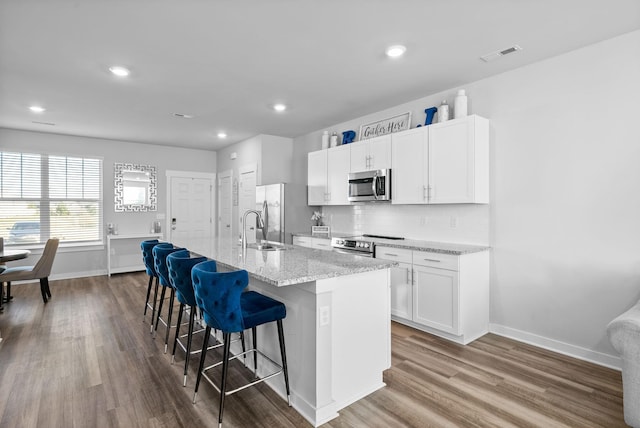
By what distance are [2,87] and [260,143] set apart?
3.42 metres

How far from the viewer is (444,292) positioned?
331 centimetres

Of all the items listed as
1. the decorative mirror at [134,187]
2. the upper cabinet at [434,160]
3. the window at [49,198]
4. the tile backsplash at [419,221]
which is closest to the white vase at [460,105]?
the upper cabinet at [434,160]

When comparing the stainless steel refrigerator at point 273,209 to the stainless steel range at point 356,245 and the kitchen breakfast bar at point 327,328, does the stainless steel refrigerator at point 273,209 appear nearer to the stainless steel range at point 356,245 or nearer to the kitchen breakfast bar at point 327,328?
the stainless steel range at point 356,245

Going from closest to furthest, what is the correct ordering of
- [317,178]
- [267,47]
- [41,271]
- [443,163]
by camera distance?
1. [267,47]
2. [443,163]
3. [41,271]
4. [317,178]

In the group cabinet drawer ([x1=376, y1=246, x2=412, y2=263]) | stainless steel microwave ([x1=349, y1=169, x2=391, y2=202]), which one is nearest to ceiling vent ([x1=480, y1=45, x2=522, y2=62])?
stainless steel microwave ([x1=349, y1=169, x2=391, y2=202])

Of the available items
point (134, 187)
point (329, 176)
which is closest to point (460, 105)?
point (329, 176)

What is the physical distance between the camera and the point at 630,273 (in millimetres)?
2686

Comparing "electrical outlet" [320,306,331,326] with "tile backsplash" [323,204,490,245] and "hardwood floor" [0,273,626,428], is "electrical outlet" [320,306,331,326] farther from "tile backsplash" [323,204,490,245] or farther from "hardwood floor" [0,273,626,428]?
"tile backsplash" [323,204,490,245]

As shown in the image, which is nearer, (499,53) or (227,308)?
(227,308)

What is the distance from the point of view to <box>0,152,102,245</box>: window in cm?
584

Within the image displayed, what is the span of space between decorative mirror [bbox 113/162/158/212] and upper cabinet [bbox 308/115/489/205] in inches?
177

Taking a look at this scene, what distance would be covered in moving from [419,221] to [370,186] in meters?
0.76

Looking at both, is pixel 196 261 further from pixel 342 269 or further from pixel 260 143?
pixel 260 143

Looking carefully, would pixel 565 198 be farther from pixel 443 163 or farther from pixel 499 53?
pixel 499 53
